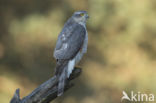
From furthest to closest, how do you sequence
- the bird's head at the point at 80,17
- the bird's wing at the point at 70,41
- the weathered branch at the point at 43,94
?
the bird's head at the point at 80,17
the bird's wing at the point at 70,41
the weathered branch at the point at 43,94

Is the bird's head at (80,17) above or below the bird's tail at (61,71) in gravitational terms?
above

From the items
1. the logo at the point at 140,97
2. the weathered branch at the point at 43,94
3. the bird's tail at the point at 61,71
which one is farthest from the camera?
the logo at the point at 140,97

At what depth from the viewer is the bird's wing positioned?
5608 mm

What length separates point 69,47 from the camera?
18.8 feet

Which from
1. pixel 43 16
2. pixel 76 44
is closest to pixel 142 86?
pixel 43 16

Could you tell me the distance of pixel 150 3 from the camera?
1234 centimetres

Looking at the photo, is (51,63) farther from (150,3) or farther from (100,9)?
(150,3)

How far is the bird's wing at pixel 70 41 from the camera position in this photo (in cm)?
561

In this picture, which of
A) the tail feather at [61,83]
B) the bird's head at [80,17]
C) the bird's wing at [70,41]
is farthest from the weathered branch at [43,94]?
the bird's head at [80,17]

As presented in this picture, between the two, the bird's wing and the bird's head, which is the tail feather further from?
the bird's head

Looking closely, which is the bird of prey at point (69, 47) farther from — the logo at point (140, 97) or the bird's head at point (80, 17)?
the logo at point (140, 97)

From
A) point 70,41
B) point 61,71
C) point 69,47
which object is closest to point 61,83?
point 61,71

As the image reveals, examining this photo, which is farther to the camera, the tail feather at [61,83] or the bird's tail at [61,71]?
the bird's tail at [61,71]

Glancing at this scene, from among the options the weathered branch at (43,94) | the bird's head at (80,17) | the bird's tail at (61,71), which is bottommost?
the weathered branch at (43,94)
